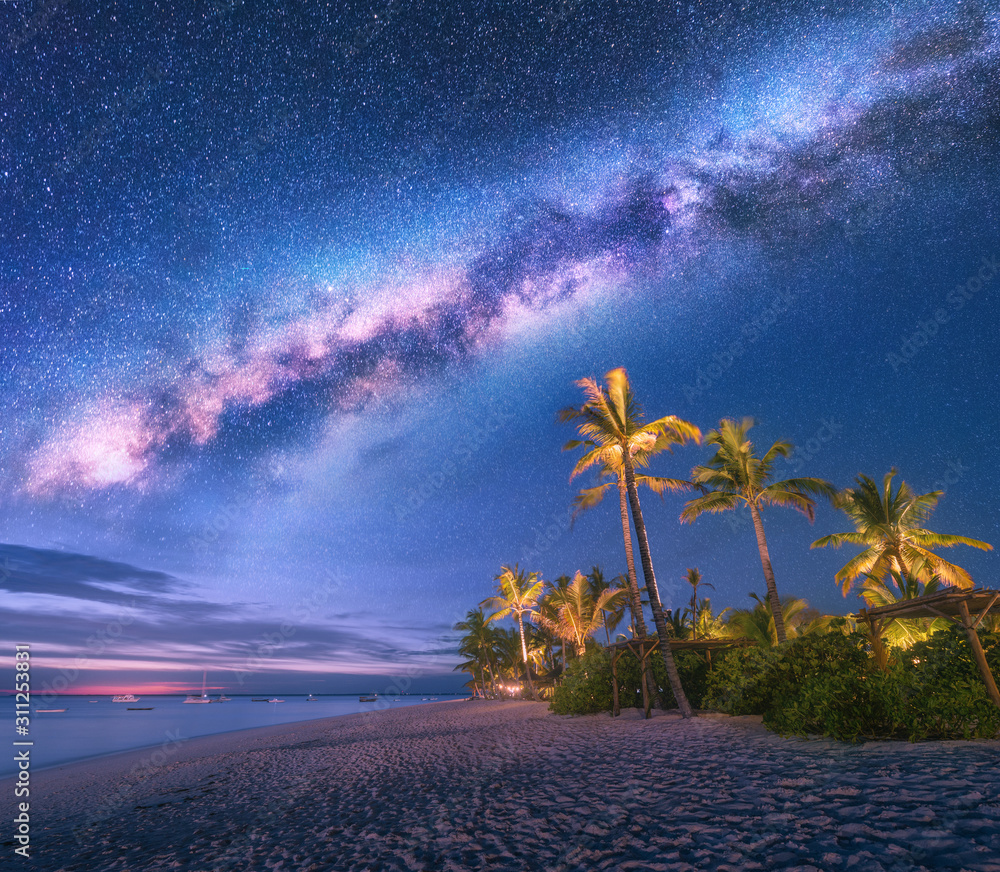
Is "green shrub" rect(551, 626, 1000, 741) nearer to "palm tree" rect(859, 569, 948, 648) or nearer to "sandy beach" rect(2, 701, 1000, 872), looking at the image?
"sandy beach" rect(2, 701, 1000, 872)

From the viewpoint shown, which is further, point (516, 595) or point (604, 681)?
point (516, 595)

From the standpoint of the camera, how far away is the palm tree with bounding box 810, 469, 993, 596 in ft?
93.8

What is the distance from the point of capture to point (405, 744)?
19219 mm

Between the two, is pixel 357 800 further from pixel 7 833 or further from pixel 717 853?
pixel 7 833

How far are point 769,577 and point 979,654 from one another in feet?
47.8

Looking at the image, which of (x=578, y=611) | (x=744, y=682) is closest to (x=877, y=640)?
(x=744, y=682)

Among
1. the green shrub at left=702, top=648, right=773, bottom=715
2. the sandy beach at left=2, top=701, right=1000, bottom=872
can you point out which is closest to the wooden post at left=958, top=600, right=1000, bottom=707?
the sandy beach at left=2, top=701, right=1000, bottom=872

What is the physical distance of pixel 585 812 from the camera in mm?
7129

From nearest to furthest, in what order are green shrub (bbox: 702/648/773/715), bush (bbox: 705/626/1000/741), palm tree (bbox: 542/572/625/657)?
bush (bbox: 705/626/1000/741), green shrub (bbox: 702/648/773/715), palm tree (bbox: 542/572/625/657)

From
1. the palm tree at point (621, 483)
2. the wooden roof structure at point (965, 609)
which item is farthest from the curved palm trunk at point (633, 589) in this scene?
the wooden roof structure at point (965, 609)

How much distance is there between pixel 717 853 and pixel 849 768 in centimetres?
387

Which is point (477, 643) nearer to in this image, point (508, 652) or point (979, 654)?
point (508, 652)

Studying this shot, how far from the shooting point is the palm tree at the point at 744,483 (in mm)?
25203

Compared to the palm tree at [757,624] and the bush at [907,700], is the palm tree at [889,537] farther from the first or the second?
the bush at [907,700]
